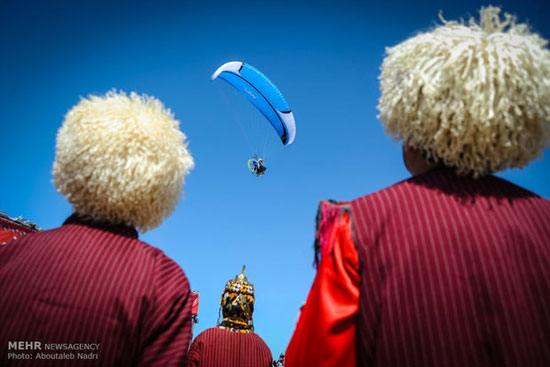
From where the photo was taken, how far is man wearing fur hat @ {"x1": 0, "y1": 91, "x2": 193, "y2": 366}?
151 cm

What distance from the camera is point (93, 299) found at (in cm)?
156

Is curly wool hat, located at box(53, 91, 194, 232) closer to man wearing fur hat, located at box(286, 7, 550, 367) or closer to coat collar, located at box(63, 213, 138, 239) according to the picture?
coat collar, located at box(63, 213, 138, 239)

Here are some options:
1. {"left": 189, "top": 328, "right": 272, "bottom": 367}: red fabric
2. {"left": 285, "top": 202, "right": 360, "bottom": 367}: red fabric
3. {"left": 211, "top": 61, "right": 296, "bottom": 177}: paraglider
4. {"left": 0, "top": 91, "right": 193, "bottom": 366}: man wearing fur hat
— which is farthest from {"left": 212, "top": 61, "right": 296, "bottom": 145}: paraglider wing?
{"left": 285, "top": 202, "right": 360, "bottom": 367}: red fabric

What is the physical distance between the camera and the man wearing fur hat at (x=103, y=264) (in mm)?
1513

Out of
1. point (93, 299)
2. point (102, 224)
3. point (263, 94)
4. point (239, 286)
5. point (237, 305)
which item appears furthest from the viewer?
point (263, 94)

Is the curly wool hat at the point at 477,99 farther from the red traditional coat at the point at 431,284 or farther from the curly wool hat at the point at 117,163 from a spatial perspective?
the curly wool hat at the point at 117,163

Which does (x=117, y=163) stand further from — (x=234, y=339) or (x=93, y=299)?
(x=234, y=339)

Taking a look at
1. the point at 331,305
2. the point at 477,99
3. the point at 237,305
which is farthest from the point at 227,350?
the point at 477,99

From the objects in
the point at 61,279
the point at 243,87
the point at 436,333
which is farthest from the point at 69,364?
the point at 243,87

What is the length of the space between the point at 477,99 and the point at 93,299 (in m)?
1.58

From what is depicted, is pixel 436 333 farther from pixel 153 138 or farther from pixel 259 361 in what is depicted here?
pixel 259 361

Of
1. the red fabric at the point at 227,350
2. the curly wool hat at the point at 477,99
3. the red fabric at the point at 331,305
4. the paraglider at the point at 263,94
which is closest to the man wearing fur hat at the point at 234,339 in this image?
the red fabric at the point at 227,350

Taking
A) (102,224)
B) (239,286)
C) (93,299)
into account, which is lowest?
(93,299)

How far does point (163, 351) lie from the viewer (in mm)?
1593
